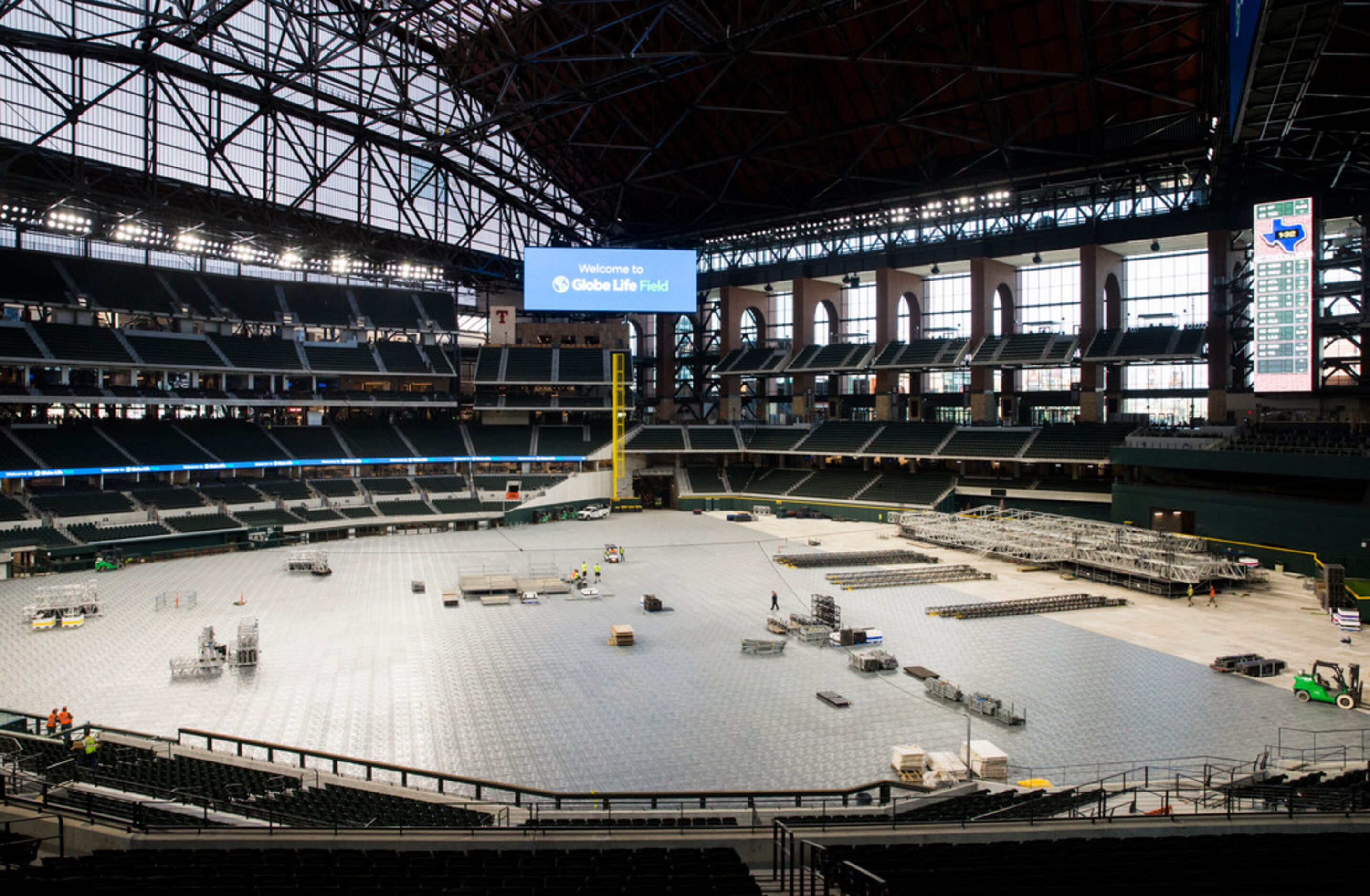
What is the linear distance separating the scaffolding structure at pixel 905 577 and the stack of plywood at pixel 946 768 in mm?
19952

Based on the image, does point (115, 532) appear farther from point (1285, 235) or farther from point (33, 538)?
point (1285, 235)

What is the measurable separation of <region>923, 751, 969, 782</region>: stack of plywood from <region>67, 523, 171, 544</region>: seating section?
43.6 m

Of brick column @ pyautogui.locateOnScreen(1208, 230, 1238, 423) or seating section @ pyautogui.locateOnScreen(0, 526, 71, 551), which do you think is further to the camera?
A: brick column @ pyautogui.locateOnScreen(1208, 230, 1238, 423)

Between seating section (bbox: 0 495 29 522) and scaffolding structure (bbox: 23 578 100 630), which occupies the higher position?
seating section (bbox: 0 495 29 522)

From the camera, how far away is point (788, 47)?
47.9 m

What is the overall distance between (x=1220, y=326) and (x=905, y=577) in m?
26.9

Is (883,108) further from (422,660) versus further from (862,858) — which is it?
(862,858)

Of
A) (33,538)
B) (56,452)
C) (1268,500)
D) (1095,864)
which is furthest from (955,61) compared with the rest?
(56,452)

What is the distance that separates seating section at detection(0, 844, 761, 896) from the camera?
912 cm

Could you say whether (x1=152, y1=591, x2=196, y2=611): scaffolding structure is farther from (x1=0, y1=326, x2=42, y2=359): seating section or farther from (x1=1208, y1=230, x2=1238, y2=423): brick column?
(x1=1208, y1=230, x2=1238, y2=423): brick column

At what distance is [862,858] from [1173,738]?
13.5 metres

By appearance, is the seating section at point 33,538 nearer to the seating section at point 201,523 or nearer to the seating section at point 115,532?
the seating section at point 115,532

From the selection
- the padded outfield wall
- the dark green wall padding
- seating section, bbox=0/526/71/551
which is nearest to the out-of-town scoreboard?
the padded outfield wall

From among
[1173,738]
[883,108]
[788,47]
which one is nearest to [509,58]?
[788,47]
